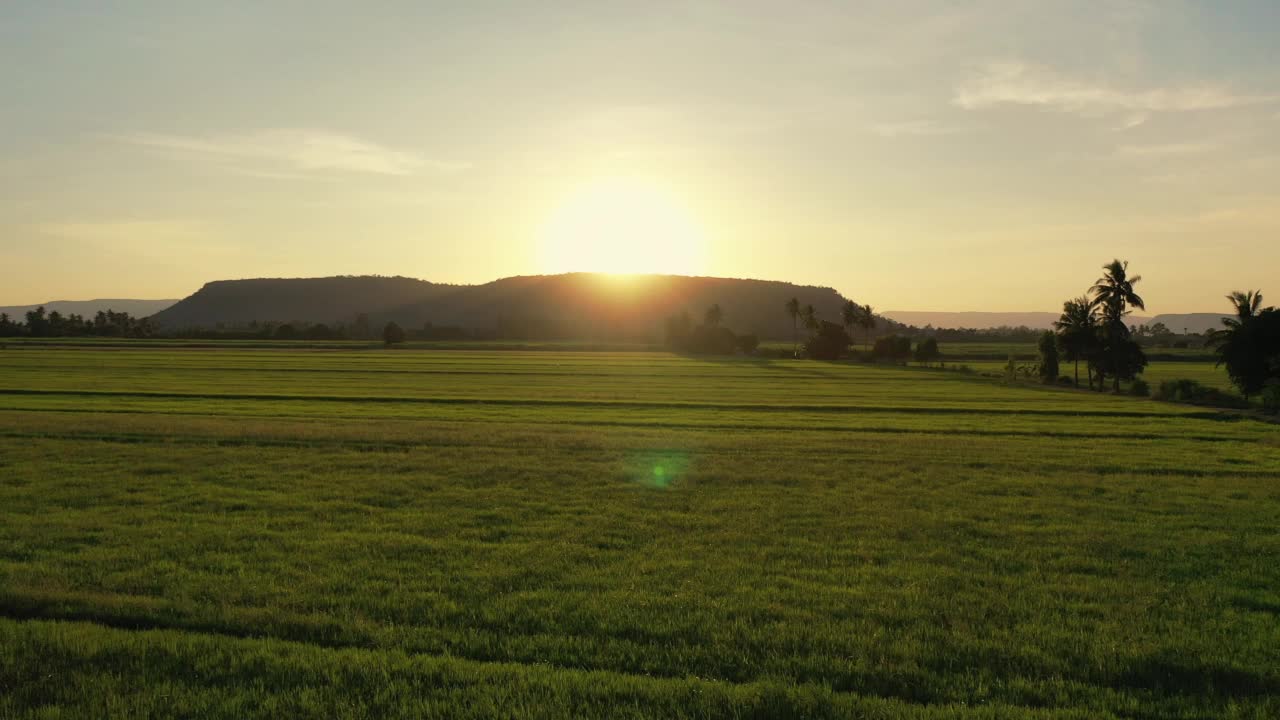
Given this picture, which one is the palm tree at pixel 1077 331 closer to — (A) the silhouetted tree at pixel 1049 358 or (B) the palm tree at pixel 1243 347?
(A) the silhouetted tree at pixel 1049 358

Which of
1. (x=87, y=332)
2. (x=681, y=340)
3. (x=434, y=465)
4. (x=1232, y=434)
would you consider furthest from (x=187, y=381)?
(x=87, y=332)

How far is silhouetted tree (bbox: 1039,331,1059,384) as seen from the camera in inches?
3472

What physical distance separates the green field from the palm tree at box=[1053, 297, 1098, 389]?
204ft

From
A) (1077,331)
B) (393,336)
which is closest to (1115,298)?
(1077,331)

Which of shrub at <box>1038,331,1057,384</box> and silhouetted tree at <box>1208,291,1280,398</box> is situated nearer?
silhouetted tree at <box>1208,291,1280,398</box>

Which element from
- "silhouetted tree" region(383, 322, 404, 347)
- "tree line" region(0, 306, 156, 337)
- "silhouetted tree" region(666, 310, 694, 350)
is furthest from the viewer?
"tree line" region(0, 306, 156, 337)

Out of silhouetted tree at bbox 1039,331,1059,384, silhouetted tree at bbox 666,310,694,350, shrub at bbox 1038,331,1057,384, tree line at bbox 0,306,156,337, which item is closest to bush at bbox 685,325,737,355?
silhouetted tree at bbox 666,310,694,350

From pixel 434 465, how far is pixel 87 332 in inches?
7466

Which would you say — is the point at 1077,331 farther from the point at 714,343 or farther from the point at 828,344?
the point at 714,343

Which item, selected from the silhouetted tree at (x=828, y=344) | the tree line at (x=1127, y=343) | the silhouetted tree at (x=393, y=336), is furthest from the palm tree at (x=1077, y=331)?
the silhouetted tree at (x=393, y=336)

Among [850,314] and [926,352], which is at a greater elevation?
[850,314]

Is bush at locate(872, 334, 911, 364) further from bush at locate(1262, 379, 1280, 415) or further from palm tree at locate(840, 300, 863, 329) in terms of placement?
bush at locate(1262, 379, 1280, 415)

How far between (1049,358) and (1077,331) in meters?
5.93

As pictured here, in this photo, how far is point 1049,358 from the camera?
88.6 meters
